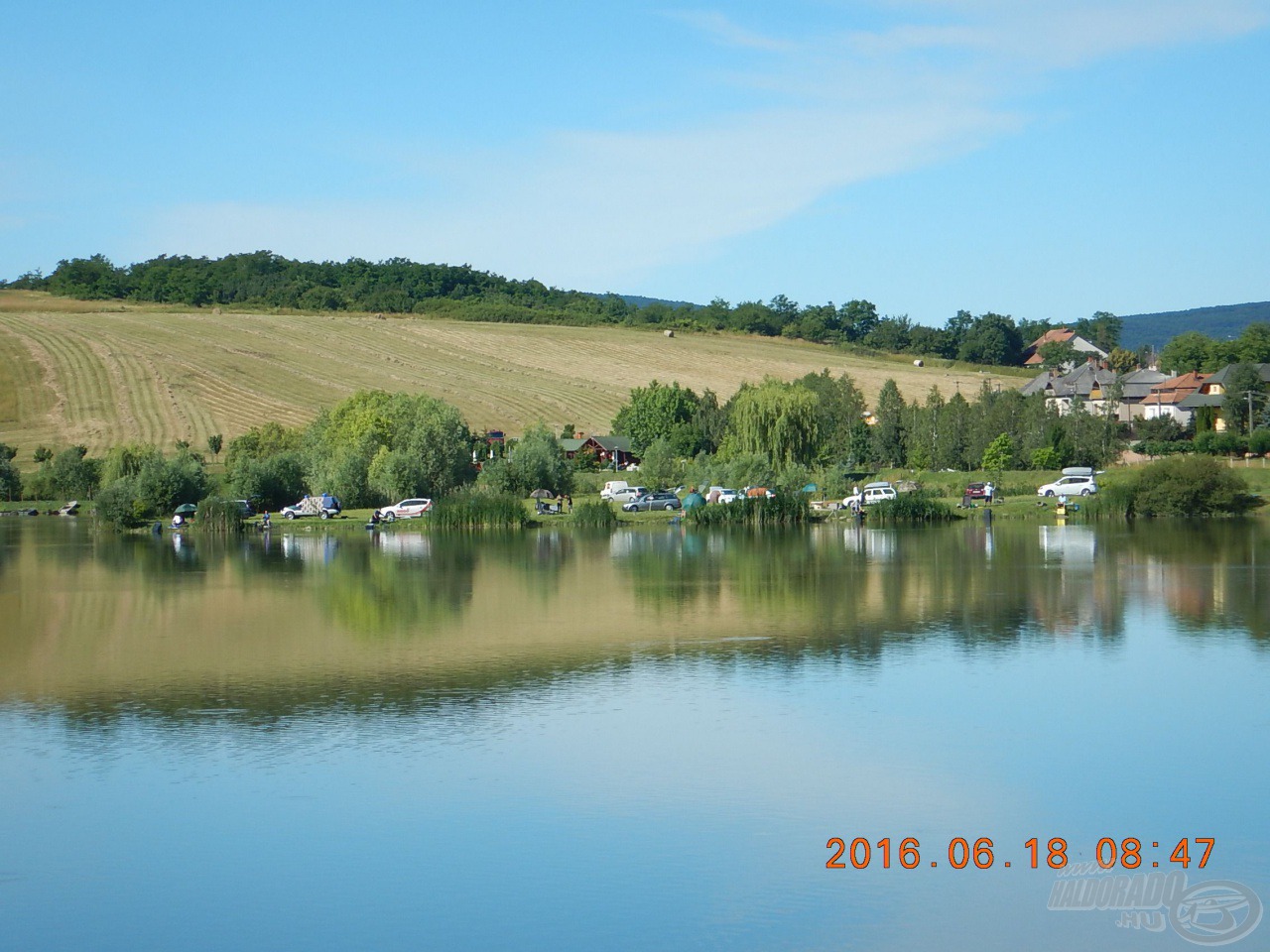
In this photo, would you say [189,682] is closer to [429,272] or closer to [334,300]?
[334,300]

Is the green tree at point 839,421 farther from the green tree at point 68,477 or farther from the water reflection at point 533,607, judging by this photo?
the green tree at point 68,477

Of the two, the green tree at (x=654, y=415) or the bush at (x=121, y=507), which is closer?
the bush at (x=121, y=507)

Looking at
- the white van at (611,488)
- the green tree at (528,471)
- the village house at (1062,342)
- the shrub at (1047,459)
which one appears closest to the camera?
the green tree at (528,471)

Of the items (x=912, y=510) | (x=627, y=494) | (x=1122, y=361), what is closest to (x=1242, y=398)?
(x=912, y=510)

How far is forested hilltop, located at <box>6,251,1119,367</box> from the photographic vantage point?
13388 centimetres

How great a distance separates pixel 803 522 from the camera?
55531mm

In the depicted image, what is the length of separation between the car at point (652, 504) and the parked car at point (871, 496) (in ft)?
25.6

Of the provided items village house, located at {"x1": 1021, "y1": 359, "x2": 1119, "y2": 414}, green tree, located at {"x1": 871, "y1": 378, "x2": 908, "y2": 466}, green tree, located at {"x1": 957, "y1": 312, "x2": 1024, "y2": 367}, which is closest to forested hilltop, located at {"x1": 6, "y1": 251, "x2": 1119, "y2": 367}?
green tree, located at {"x1": 957, "y1": 312, "x2": 1024, "y2": 367}

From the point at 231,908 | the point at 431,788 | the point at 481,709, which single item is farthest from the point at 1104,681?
the point at 231,908

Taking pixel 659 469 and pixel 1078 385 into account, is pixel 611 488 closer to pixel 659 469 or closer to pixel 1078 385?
pixel 659 469

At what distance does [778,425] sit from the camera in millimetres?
70250

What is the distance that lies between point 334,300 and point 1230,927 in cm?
13226
